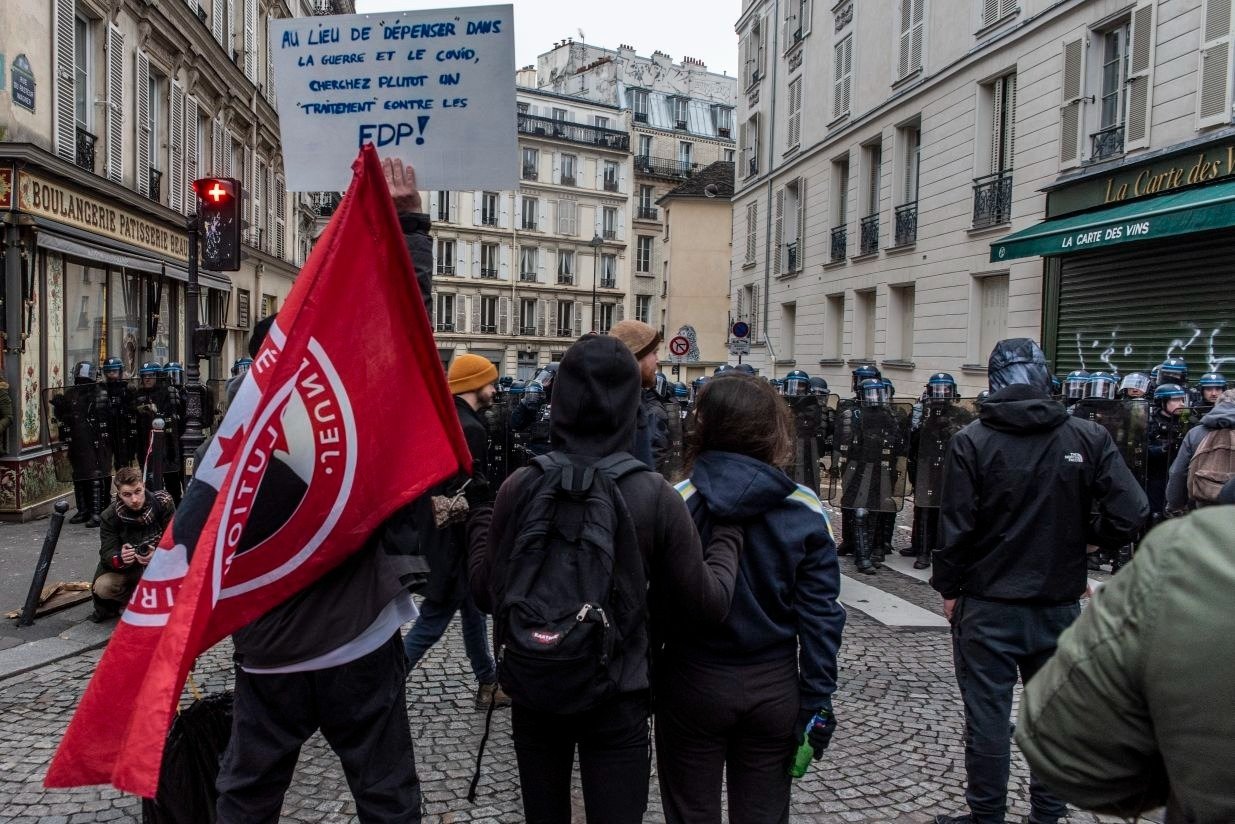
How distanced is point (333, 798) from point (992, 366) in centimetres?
313

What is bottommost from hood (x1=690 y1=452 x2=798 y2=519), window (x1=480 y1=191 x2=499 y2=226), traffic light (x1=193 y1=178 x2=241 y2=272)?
hood (x1=690 y1=452 x2=798 y2=519)

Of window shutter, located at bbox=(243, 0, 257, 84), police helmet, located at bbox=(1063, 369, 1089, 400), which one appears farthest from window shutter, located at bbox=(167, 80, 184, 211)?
police helmet, located at bbox=(1063, 369, 1089, 400)

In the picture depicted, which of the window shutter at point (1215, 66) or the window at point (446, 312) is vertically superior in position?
the window shutter at point (1215, 66)

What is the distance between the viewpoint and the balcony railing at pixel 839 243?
22.8 m

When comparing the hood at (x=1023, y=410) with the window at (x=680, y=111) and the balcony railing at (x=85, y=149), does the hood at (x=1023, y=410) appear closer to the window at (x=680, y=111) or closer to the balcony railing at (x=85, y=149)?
the balcony railing at (x=85, y=149)

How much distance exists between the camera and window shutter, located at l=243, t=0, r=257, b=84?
21.6 m

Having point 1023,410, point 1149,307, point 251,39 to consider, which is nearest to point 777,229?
point 251,39

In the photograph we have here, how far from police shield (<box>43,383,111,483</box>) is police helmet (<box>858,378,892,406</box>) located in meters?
8.13

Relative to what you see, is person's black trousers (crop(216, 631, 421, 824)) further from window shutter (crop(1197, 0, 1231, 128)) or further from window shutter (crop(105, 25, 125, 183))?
window shutter (crop(105, 25, 125, 183))

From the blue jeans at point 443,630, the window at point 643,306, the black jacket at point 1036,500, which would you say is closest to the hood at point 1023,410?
the black jacket at point 1036,500

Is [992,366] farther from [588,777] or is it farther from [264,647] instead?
[264,647]

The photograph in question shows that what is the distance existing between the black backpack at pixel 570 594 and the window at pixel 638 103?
6477 cm

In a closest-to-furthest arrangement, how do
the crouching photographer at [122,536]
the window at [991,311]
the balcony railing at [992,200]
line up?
1. the crouching photographer at [122,536]
2. the balcony railing at [992,200]
3. the window at [991,311]

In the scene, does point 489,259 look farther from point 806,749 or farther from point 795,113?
point 806,749
